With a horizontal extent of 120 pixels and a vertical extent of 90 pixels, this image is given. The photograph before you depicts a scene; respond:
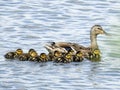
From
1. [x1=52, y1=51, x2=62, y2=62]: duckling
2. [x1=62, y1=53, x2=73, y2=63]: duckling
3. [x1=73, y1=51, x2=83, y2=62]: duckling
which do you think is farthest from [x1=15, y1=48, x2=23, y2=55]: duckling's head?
[x1=73, y1=51, x2=83, y2=62]: duckling

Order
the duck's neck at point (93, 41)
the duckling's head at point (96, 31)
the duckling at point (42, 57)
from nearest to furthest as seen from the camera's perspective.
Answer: the duckling at point (42, 57) < the duck's neck at point (93, 41) < the duckling's head at point (96, 31)

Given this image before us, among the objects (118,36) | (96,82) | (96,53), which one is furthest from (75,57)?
(118,36)

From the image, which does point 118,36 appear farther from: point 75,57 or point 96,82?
point 75,57

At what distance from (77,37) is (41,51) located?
124 cm

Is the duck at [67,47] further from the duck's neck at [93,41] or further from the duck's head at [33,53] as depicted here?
the duck's head at [33,53]

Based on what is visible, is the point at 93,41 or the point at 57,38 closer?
the point at 93,41

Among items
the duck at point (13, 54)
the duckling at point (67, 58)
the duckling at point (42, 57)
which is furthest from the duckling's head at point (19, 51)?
the duckling at point (67, 58)

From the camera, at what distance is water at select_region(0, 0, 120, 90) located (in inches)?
388

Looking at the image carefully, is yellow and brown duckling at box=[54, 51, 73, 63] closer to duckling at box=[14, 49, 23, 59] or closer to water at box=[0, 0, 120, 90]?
water at box=[0, 0, 120, 90]

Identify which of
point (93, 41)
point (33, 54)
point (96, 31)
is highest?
point (96, 31)

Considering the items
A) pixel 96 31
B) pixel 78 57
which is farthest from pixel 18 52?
pixel 96 31

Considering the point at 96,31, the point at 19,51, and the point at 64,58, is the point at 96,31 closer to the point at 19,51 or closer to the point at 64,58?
the point at 64,58

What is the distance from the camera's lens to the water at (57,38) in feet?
32.3

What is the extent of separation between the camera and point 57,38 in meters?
13.2
